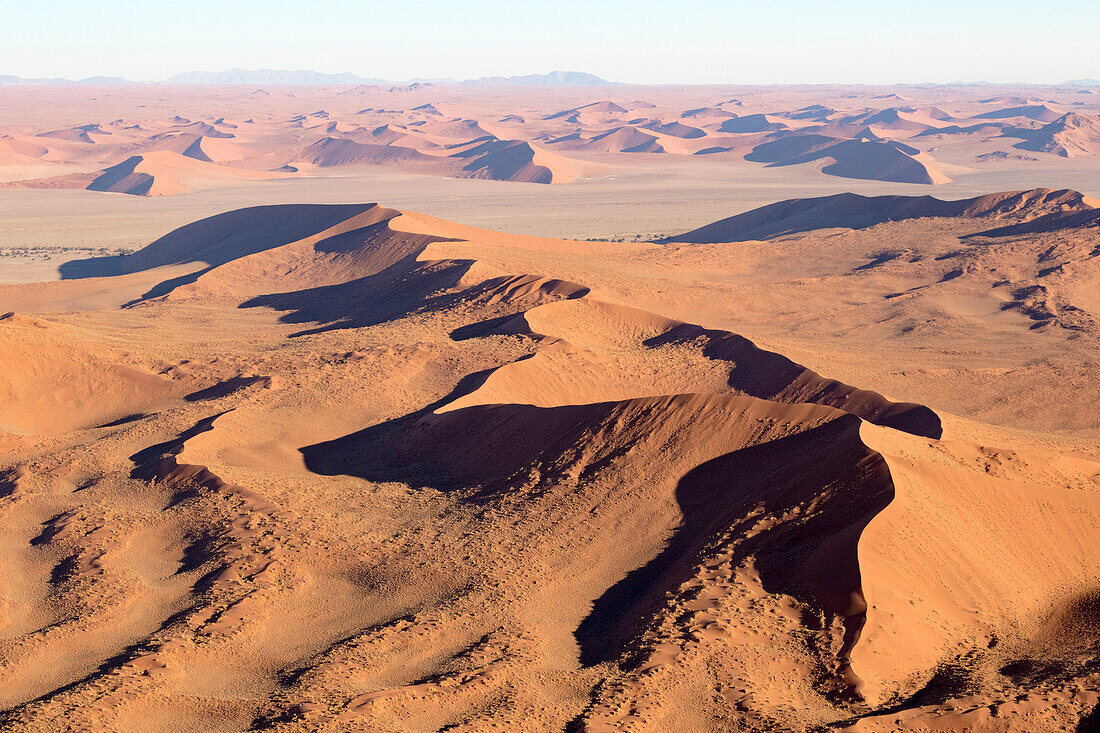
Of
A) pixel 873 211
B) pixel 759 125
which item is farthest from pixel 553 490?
pixel 759 125

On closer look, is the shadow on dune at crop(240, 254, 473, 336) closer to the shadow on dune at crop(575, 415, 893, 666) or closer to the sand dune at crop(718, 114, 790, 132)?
the shadow on dune at crop(575, 415, 893, 666)

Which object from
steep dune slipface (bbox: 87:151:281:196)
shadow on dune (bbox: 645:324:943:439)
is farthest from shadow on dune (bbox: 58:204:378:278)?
steep dune slipface (bbox: 87:151:281:196)

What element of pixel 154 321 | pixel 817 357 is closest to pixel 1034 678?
pixel 817 357

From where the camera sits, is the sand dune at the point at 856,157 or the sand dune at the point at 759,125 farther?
the sand dune at the point at 759,125

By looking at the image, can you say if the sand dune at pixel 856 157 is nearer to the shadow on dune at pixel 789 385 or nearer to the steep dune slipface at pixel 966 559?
the shadow on dune at pixel 789 385

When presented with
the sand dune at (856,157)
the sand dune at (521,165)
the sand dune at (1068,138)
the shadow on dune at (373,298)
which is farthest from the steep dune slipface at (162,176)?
Result: the sand dune at (1068,138)

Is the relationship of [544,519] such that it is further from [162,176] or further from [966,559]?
[162,176]
